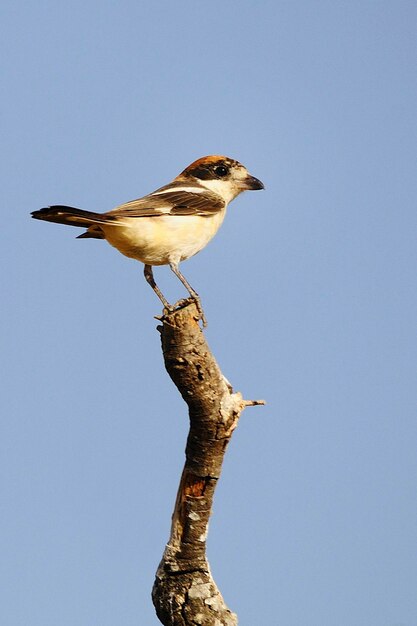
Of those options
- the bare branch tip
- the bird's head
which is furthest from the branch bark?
the bird's head

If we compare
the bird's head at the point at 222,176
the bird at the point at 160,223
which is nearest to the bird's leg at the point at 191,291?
the bird at the point at 160,223

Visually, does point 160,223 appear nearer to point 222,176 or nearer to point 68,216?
point 68,216

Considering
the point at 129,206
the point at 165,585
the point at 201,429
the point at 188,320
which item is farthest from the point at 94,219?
the point at 165,585

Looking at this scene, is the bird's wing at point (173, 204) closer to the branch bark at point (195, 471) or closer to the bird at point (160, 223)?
the bird at point (160, 223)

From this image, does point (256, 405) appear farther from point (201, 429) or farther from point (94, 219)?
point (94, 219)

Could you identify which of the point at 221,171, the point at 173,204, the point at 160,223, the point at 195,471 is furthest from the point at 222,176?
the point at 195,471

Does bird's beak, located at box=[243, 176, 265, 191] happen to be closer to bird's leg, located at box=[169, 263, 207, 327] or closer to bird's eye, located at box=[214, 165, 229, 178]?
bird's eye, located at box=[214, 165, 229, 178]
